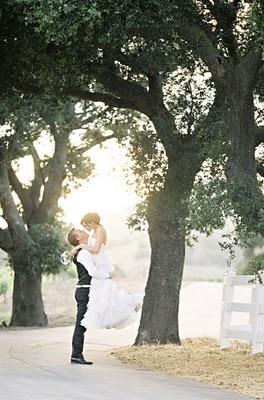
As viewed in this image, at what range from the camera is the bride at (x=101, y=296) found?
40.5 ft

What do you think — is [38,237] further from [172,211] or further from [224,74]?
[224,74]

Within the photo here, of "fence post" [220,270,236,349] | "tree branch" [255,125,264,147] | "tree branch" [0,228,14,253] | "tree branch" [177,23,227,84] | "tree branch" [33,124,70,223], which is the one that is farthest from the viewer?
"tree branch" [33,124,70,223]

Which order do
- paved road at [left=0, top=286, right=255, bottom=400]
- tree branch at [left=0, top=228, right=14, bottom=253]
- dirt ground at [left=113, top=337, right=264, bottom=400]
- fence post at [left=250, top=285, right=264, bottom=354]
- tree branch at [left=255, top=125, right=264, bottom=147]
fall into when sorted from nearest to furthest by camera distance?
paved road at [left=0, top=286, right=255, bottom=400] < dirt ground at [left=113, top=337, right=264, bottom=400] < tree branch at [left=255, top=125, right=264, bottom=147] < fence post at [left=250, top=285, right=264, bottom=354] < tree branch at [left=0, top=228, right=14, bottom=253]

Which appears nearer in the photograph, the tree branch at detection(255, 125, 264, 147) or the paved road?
the paved road

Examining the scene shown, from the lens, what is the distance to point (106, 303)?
12.8m

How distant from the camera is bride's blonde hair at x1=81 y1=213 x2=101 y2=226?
40.2 ft

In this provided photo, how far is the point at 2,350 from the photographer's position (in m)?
14.4

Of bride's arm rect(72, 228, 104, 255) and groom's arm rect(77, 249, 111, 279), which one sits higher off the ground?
bride's arm rect(72, 228, 104, 255)

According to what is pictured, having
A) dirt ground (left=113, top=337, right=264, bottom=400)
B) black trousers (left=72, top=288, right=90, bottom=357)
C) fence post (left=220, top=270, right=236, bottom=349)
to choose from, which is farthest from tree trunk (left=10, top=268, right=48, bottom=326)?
black trousers (left=72, top=288, right=90, bottom=357)

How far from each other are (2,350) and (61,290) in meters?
24.2

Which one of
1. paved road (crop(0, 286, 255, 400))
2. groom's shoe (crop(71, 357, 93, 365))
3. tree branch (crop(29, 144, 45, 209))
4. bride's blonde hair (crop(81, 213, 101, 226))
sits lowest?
paved road (crop(0, 286, 255, 400))

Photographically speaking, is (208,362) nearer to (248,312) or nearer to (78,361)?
(248,312)

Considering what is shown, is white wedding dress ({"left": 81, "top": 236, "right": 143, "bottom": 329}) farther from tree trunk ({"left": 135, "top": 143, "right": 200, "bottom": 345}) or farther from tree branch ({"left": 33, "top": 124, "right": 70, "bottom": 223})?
tree branch ({"left": 33, "top": 124, "right": 70, "bottom": 223})

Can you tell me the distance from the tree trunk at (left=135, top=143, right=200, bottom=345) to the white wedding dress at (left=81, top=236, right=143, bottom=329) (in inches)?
120
